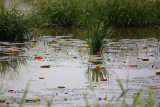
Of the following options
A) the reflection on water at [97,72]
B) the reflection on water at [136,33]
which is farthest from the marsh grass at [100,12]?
the reflection on water at [97,72]

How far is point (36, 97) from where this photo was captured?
464 cm

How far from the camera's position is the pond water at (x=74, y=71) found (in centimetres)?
467

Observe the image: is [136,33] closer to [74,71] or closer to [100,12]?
[100,12]

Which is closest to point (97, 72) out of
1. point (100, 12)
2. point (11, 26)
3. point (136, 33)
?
point (11, 26)

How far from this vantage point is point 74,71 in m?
6.21

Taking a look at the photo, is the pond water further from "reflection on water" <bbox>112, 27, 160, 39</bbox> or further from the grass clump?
"reflection on water" <bbox>112, 27, 160, 39</bbox>

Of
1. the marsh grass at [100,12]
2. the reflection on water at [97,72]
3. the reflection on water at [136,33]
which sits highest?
the marsh grass at [100,12]

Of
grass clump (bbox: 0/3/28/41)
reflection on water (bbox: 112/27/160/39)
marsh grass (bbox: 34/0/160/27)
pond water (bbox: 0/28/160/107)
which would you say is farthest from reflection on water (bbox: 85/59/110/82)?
marsh grass (bbox: 34/0/160/27)

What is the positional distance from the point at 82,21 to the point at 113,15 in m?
1.12

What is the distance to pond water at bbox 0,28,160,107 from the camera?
→ 4668 mm

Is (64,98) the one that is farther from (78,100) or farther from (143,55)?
(143,55)

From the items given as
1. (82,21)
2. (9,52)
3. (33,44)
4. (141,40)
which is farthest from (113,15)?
(9,52)

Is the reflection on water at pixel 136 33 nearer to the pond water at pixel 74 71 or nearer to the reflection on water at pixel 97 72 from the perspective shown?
the pond water at pixel 74 71

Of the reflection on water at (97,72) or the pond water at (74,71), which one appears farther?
the reflection on water at (97,72)
